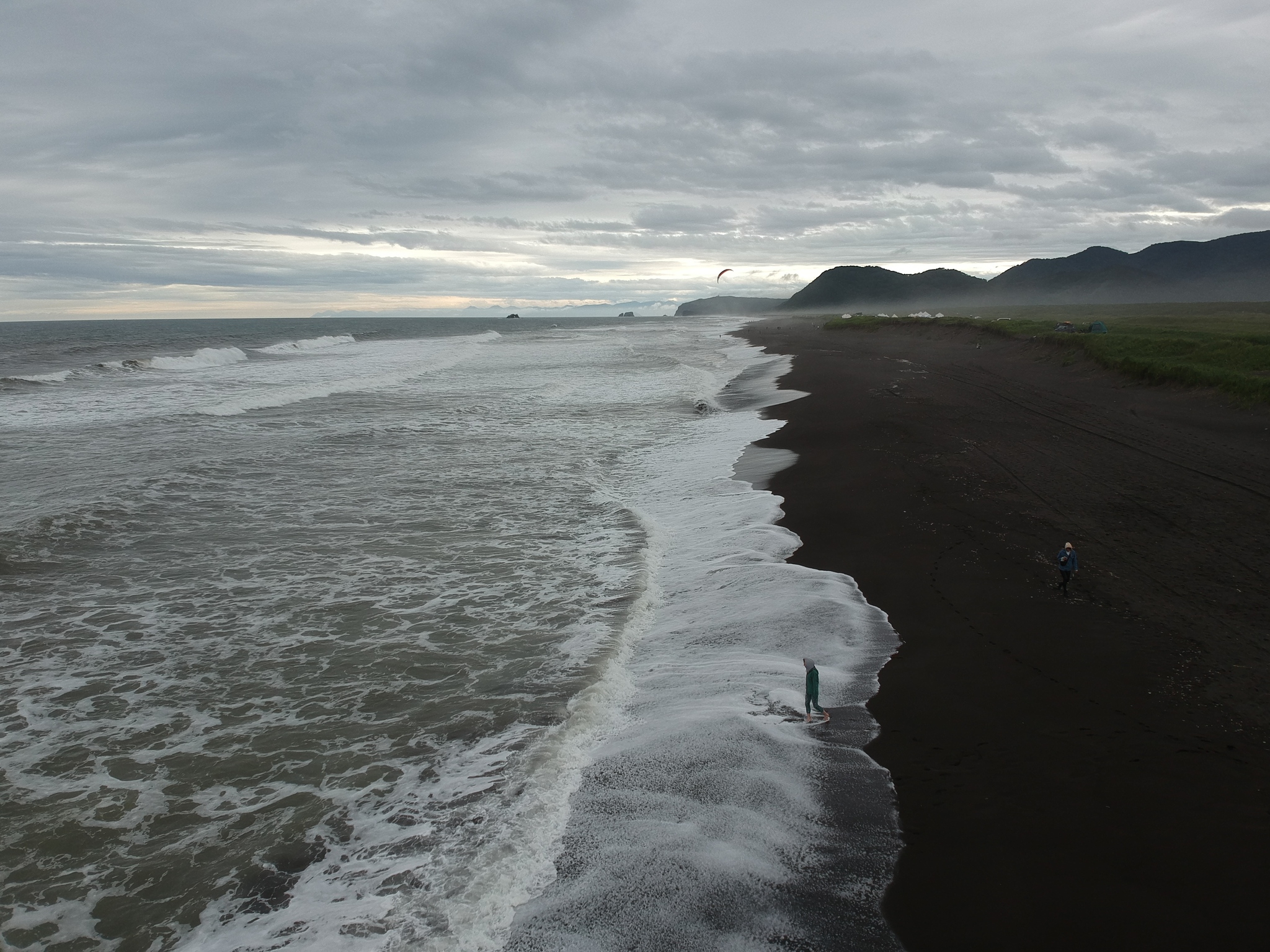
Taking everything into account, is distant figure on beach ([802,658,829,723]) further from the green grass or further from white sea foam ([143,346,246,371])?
white sea foam ([143,346,246,371])

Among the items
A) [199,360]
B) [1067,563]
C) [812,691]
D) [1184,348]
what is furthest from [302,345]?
[812,691]

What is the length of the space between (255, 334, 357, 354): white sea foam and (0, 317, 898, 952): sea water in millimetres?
62422

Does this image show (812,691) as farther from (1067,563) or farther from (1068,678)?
(1067,563)

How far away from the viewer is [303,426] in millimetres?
28594

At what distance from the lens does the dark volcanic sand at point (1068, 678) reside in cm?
564

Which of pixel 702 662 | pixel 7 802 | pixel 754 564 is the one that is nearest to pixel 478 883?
pixel 702 662

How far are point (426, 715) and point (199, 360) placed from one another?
214 feet

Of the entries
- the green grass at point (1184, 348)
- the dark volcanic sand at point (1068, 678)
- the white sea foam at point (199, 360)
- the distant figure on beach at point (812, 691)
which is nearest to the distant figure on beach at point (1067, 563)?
the dark volcanic sand at point (1068, 678)

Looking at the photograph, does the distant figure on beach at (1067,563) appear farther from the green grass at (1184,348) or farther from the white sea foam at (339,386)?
the white sea foam at (339,386)

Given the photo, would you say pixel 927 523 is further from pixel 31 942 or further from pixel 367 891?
pixel 31 942

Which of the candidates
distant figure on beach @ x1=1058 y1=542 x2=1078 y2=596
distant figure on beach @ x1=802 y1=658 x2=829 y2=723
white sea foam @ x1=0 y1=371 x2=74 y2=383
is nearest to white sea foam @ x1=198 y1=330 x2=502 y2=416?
white sea foam @ x1=0 y1=371 x2=74 y2=383

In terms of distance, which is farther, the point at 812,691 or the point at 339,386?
the point at 339,386

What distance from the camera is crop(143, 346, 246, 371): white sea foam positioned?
5597cm

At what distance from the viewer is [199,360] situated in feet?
204
